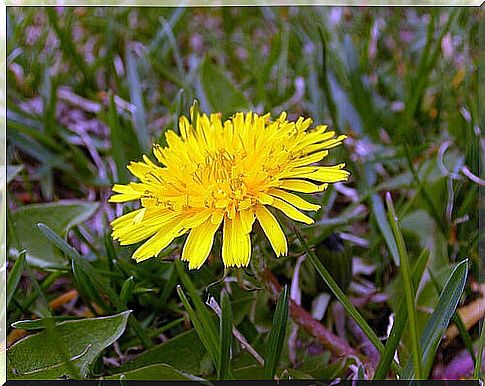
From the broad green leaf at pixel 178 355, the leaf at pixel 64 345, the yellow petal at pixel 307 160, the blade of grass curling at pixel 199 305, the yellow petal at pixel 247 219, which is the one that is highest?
the yellow petal at pixel 307 160

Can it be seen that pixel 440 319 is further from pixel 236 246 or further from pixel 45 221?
pixel 45 221

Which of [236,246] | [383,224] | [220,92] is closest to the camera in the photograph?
[236,246]

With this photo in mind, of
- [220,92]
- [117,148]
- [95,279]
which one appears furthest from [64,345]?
[220,92]

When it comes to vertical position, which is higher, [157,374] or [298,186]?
[298,186]

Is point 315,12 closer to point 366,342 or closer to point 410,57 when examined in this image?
point 410,57

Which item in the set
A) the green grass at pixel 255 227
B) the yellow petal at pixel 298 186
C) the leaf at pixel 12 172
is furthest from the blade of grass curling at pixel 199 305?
the leaf at pixel 12 172

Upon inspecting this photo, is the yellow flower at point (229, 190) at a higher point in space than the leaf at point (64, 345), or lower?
higher

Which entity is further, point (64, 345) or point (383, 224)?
point (383, 224)

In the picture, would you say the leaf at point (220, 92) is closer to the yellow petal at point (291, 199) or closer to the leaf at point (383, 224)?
the leaf at point (383, 224)
